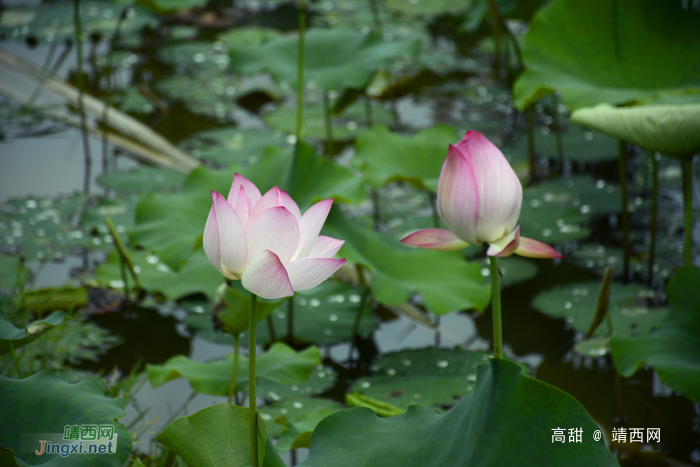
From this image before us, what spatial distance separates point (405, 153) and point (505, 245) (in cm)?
123

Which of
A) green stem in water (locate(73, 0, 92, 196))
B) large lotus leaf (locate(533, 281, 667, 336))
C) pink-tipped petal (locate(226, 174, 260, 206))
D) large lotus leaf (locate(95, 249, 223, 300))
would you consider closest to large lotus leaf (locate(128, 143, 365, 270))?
large lotus leaf (locate(95, 249, 223, 300))

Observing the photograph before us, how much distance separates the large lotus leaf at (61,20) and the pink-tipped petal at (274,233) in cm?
307

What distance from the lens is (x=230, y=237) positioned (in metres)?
0.60

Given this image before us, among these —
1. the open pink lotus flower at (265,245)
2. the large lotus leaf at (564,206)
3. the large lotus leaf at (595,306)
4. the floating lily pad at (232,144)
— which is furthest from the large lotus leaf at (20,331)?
the floating lily pad at (232,144)

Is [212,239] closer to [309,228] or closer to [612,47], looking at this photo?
[309,228]

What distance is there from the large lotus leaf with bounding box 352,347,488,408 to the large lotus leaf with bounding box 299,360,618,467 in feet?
2.08

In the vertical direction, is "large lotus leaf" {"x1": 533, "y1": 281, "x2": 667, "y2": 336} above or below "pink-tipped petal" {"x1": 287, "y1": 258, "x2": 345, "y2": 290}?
below

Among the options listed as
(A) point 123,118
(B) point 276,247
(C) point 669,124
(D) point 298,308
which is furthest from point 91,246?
(C) point 669,124

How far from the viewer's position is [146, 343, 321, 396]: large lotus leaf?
1.13m

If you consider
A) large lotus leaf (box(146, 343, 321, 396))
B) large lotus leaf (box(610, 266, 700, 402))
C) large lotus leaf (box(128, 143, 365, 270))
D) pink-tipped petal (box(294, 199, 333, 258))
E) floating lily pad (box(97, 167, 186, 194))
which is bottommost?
floating lily pad (box(97, 167, 186, 194))

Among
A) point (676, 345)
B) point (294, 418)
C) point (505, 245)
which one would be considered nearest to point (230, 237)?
point (505, 245)

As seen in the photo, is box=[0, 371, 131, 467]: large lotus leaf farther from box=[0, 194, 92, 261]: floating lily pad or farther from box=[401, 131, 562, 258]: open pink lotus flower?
box=[0, 194, 92, 261]: floating lily pad

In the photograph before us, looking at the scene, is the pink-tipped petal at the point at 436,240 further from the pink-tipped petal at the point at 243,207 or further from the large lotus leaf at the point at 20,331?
the large lotus leaf at the point at 20,331

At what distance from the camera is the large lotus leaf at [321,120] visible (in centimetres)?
282
